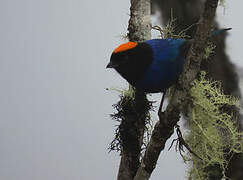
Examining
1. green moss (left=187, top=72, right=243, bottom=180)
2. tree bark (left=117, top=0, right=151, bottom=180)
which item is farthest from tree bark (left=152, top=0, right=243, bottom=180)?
tree bark (left=117, top=0, right=151, bottom=180)

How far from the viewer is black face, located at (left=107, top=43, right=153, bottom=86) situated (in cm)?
139

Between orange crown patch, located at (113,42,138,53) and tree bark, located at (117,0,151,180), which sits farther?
tree bark, located at (117,0,151,180)

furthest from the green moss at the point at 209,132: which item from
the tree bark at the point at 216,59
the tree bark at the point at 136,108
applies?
the tree bark at the point at 136,108

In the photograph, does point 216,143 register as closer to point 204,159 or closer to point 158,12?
point 204,159

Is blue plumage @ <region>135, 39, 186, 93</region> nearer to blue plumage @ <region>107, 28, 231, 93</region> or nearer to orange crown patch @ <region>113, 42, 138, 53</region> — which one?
blue plumage @ <region>107, 28, 231, 93</region>

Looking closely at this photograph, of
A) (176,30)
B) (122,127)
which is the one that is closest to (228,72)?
(176,30)

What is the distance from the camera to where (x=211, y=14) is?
3.75 feet

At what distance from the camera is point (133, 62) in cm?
141

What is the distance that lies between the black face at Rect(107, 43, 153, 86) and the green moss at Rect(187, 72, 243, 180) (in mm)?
194

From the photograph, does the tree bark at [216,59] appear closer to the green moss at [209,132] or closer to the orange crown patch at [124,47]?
the green moss at [209,132]

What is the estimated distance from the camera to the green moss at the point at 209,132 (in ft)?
4.76

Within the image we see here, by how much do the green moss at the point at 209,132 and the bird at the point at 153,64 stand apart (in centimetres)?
10

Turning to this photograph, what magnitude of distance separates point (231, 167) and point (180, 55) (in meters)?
0.52

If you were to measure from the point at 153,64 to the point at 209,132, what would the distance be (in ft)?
1.04
